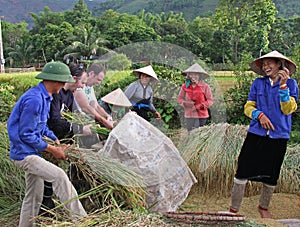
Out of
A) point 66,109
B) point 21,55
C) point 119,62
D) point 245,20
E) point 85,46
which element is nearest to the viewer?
point 66,109

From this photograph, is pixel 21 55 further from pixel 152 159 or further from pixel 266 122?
pixel 266 122

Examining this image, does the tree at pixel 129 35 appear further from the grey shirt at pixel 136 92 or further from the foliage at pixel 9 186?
the foliage at pixel 9 186

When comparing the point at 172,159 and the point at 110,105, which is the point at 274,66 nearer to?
the point at 172,159

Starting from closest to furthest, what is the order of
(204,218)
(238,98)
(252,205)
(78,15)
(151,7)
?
(204,218), (252,205), (238,98), (78,15), (151,7)

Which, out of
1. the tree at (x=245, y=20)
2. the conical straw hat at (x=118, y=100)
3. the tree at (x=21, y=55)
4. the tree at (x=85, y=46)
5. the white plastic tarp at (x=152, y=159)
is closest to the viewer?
the white plastic tarp at (x=152, y=159)

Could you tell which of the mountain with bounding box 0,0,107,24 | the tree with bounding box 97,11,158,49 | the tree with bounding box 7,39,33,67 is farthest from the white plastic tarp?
the mountain with bounding box 0,0,107,24

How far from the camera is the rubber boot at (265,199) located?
3635mm

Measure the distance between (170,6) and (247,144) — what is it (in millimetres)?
98398

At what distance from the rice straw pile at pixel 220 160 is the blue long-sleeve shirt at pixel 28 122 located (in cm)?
223

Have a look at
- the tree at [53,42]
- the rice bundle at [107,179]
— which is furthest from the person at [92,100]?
the tree at [53,42]

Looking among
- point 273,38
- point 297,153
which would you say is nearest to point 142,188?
point 297,153

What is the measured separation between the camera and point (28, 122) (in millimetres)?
2719

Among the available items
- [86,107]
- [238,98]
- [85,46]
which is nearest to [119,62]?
[238,98]

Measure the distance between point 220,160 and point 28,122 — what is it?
2.53 metres
